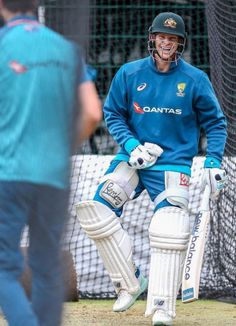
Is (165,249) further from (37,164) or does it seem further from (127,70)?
(37,164)

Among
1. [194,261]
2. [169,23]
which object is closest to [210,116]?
[169,23]

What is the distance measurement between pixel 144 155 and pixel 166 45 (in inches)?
27.7

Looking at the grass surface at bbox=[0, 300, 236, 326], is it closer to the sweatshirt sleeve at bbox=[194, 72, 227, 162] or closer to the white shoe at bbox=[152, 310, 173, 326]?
the white shoe at bbox=[152, 310, 173, 326]

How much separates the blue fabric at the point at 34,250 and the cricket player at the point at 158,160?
2297mm

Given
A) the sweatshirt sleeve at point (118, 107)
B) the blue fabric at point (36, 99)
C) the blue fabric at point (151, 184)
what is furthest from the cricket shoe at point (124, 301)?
the blue fabric at point (36, 99)

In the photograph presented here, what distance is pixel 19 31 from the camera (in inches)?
179

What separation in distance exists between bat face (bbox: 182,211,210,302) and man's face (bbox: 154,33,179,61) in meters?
1.01

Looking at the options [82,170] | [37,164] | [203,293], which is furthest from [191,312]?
[37,164]

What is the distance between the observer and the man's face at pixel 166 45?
714cm

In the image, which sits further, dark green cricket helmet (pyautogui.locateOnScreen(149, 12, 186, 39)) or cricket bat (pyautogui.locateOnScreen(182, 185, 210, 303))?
dark green cricket helmet (pyautogui.locateOnScreen(149, 12, 186, 39))

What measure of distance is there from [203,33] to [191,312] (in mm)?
4127

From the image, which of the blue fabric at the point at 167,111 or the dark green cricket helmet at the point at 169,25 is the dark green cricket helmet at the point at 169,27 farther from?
the blue fabric at the point at 167,111

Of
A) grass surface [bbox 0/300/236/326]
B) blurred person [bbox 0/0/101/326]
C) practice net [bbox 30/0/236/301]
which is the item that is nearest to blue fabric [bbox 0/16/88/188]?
blurred person [bbox 0/0/101/326]

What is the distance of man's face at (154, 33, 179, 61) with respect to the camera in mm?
7141
